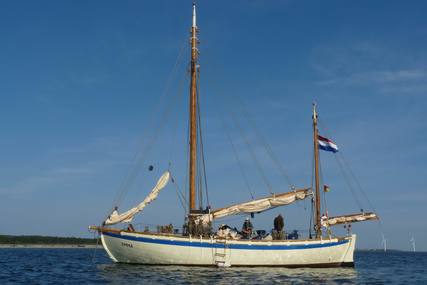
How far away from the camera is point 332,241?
45.3 meters

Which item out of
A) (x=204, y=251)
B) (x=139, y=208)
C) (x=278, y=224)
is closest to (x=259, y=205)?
(x=278, y=224)

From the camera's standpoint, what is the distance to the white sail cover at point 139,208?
4166 cm

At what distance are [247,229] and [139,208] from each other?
9.37 metres

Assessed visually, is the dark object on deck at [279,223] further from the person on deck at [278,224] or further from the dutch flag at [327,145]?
the dutch flag at [327,145]

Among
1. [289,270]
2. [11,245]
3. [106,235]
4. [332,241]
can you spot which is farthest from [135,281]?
[11,245]

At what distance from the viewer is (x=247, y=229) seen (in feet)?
141

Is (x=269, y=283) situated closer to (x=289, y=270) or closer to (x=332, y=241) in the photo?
(x=289, y=270)

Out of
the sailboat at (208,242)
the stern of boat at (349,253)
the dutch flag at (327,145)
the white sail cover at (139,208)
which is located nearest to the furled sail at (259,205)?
the sailboat at (208,242)

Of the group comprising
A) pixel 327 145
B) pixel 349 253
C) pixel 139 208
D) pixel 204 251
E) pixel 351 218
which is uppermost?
pixel 327 145

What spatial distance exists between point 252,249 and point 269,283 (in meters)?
10.1

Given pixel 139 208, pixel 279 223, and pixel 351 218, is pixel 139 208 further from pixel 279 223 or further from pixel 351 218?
pixel 351 218

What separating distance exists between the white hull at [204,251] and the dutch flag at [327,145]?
9911 mm

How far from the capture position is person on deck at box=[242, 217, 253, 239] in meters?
42.6

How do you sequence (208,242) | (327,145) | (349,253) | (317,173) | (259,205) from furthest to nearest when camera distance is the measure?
(327,145)
(317,173)
(349,253)
(259,205)
(208,242)
